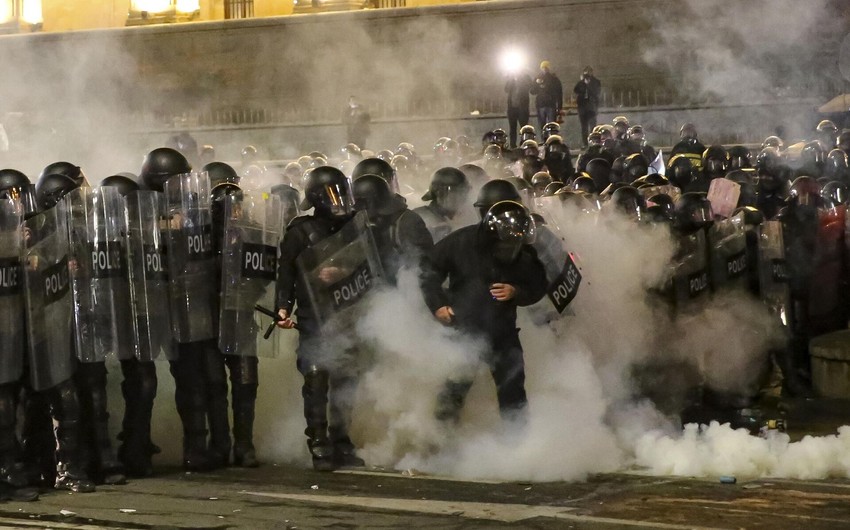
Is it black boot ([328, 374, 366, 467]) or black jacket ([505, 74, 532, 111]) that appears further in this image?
black jacket ([505, 74, 532, 111])

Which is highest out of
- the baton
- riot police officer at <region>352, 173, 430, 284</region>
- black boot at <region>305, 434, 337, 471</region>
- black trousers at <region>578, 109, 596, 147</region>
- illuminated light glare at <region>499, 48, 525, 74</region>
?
illuminated light glare at <region>499, 48, 525, 74</region>

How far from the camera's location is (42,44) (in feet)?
97.9

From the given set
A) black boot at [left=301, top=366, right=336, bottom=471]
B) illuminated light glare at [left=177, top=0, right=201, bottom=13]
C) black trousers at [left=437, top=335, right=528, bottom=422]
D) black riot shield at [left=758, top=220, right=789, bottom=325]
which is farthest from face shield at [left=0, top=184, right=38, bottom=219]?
illuminated light glare at [left=177, top=0, right=201, bottom=13]

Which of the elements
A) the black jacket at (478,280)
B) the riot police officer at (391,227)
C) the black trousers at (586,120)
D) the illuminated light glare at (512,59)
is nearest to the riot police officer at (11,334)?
the riot police officer at (391,227)

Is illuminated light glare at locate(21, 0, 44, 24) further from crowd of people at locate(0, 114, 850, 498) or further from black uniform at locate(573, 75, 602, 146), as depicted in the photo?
crowd of people at locate(0, 114, 850, 498)

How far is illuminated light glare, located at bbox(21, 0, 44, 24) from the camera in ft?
112

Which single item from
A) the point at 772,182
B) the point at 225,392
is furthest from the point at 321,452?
the point at 772,182

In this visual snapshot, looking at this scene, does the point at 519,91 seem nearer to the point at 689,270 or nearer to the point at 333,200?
the point at 689,270

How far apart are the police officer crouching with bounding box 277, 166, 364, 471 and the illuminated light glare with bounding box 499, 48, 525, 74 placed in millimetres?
18275

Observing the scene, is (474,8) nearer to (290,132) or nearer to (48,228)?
(290,132)

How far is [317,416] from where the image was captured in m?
8.57

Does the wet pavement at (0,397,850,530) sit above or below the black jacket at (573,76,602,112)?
below

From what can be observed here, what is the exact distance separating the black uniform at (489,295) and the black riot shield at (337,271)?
41cm

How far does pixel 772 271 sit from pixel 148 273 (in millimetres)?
4708
